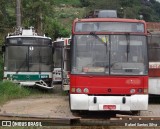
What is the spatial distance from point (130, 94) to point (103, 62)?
1.18 m

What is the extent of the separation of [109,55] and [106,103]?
1368 millimetres

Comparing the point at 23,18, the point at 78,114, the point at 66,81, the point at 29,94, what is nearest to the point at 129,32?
the point at 78,114

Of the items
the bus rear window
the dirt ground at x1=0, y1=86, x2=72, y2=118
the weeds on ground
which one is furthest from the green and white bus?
the bus rear window

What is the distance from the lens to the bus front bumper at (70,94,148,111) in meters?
13.6

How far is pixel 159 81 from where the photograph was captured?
17641 mm

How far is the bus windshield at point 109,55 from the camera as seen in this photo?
13789 mm

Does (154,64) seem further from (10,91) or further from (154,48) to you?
(10,91)

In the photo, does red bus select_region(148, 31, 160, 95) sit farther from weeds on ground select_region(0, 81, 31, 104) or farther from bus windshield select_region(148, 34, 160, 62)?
weeds on ground select_region(0, 81, 31, 104)

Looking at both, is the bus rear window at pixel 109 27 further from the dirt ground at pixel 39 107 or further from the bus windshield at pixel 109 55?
the dirt ground at pixel 39 107

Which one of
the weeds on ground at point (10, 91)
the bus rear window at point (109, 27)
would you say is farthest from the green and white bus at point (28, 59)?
the bus rear window at point (109, 27)

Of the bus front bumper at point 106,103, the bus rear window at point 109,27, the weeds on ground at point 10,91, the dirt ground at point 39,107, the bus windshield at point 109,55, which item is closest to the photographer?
the bus front bumper at point 106,103

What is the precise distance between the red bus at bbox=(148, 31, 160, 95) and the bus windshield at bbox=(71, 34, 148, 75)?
3734 mm

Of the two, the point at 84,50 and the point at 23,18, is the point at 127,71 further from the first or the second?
the point at 23,18

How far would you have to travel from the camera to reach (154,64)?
17.7 m
